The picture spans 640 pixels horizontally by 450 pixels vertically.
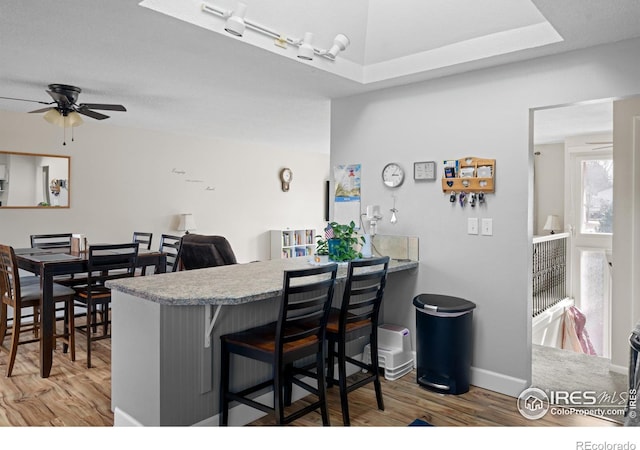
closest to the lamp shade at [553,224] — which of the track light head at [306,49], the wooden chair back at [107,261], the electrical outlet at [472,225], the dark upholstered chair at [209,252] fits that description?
the electrical outlet at [472,225]

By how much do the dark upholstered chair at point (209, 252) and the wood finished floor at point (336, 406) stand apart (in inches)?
58.8

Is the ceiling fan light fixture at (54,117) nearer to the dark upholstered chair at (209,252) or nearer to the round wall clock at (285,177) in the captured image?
the dark upholstered chair at (209,252)

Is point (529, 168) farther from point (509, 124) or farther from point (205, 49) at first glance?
point (205, 49)

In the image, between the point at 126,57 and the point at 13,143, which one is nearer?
the point at 126,57

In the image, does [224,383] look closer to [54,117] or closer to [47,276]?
[47,276]

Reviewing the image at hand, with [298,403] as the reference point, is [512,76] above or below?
above

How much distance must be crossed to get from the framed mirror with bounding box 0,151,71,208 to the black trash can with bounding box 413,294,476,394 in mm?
4145

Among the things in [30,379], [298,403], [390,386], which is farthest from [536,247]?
[30,379]

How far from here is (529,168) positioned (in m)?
2.90

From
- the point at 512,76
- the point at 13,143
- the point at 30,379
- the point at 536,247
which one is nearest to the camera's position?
the point at 512,76

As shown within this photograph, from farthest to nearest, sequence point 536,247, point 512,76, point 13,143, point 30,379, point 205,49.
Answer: point 536,247 < point 13,143 < point 30,379 < point 512,76 < point 205,49

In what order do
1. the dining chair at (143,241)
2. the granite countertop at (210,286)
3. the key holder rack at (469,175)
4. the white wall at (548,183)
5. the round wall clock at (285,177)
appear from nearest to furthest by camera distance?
the granite countertop at (210,286) → the key holder rack at (469,175) → the dining chair at (143,241) → the white wall at (548,183) → the round wall clock at (285,177)

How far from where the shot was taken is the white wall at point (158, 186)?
4.88 meters

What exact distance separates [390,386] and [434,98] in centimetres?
209
